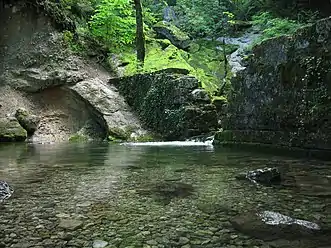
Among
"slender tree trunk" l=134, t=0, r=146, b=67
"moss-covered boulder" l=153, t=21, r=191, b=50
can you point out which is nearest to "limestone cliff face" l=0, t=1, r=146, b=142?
"slender tree trunk" l=134, t=0, r=146, b=67

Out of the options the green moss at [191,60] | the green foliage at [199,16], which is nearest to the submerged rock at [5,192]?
the green moss at [191,60]

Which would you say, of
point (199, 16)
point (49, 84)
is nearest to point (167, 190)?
point (49, 84)

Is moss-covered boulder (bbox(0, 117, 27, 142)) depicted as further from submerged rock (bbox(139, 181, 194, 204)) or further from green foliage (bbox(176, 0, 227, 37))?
green foliage (bbox(176, 0, 227, 37))

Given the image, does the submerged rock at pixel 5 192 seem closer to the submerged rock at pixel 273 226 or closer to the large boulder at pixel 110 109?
the submerged rock at pixel 273 226

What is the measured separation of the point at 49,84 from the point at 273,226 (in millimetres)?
14420

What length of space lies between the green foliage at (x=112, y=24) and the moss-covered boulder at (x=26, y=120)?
5829mm

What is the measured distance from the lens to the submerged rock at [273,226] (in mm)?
2396

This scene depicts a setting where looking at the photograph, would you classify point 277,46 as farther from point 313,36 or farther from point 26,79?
point 26,79

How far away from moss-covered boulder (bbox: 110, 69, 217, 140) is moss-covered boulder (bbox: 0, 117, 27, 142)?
4.70 meters

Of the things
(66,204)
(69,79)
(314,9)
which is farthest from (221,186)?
(314,9)

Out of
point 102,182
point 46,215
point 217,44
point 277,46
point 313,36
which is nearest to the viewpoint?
point 46,215

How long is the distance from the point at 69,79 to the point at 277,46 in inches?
393

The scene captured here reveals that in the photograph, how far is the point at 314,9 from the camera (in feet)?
57.0

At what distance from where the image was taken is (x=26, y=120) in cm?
1445
